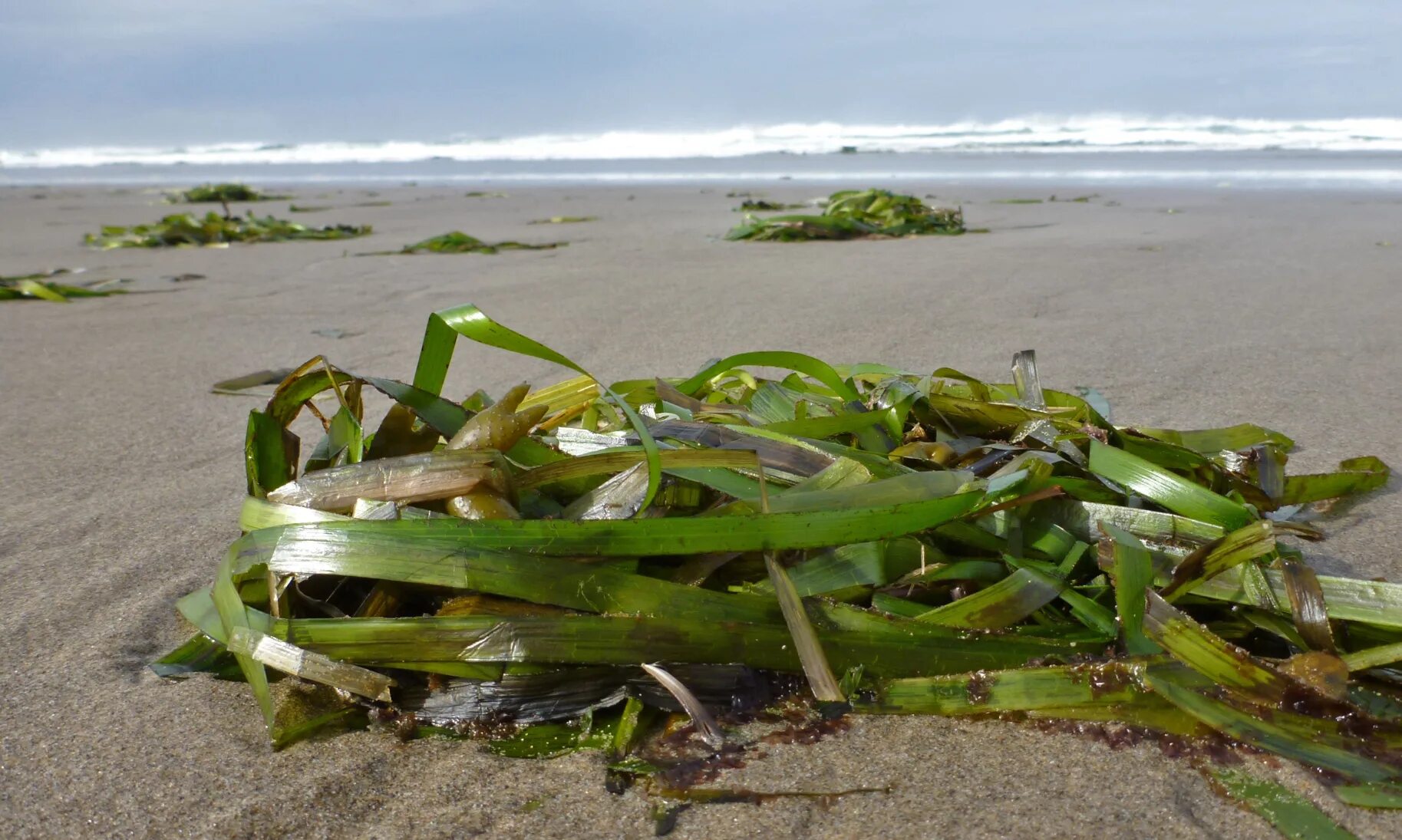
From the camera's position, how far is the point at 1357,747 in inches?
42.9

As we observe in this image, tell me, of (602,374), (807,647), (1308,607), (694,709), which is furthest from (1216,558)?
(602,374)

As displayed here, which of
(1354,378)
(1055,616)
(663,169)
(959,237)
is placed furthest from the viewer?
(663,169)

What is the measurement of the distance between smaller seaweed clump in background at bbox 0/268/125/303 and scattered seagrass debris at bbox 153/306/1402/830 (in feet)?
11.9

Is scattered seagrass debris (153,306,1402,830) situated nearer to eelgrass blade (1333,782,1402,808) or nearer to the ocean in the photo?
eelgrass blade (1333,782,1402,808)

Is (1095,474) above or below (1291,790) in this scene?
above

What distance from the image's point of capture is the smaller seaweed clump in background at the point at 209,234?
6.62m

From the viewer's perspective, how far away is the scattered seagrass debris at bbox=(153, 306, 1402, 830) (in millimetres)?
1152

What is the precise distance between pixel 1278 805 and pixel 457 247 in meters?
5.34

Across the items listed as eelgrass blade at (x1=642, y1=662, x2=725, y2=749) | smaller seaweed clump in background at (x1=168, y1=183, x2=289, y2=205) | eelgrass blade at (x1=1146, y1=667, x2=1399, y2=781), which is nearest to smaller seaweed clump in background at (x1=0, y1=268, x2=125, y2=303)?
eelgrass blade at (x1=642, y1=662, x2=725, y2=749)

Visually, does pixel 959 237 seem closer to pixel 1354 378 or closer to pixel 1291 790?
pixel 1354 378

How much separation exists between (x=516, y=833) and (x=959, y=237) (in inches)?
205

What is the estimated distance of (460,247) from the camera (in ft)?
19.2

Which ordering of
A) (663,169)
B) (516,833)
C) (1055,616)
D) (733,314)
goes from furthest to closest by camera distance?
1. (663,169)
2. (733,314)
3. (1055,616)
4. (516,833)

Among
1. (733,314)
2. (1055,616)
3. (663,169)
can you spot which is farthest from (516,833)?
(663,169)
